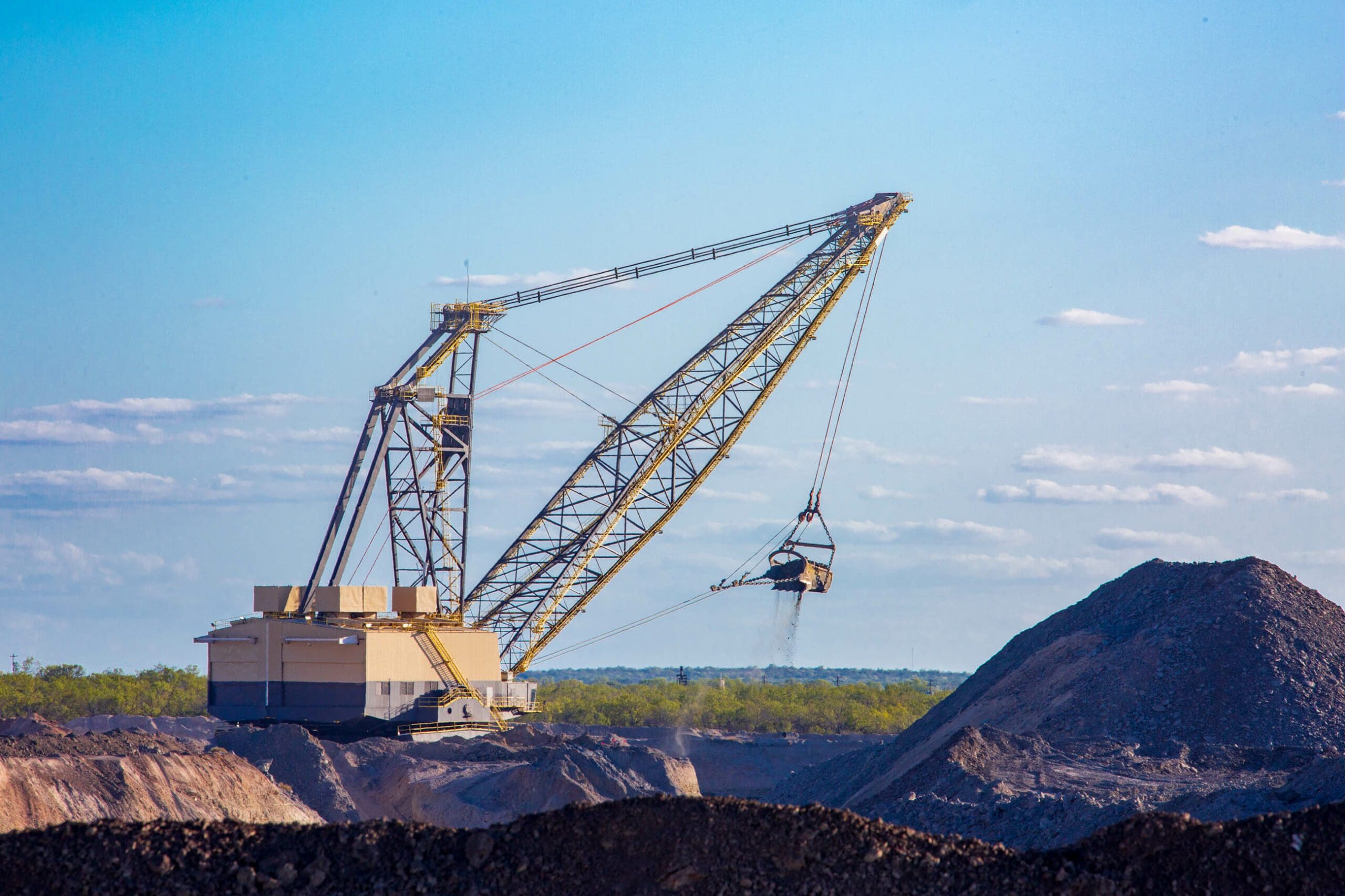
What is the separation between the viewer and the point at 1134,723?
90.4ft

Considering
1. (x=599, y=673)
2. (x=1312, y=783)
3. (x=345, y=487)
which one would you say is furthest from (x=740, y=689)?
(x=599, y=673)

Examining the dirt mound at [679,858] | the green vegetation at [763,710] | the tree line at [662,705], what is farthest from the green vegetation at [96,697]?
the dirt mound at [679,858]

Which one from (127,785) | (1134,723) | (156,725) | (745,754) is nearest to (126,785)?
(127,785)

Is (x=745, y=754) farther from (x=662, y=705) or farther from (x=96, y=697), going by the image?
(x=96, y=697)

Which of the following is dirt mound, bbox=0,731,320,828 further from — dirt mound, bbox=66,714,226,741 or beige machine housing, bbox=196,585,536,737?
dirt mound, bbox=66,714,226,741

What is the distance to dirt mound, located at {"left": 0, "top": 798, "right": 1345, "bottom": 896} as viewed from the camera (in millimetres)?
11680

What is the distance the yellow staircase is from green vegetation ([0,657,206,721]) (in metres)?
24.9

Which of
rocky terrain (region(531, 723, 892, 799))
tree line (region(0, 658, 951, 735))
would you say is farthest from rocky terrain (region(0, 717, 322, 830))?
tree line (region(0, 658, 951, 735))

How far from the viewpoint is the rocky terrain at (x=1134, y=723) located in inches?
827

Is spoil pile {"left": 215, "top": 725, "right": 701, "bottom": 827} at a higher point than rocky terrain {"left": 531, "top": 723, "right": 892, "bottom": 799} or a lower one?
higher

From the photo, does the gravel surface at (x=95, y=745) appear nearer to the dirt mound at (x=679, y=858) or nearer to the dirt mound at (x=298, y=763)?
the dirt mound at (x=298, y=763)

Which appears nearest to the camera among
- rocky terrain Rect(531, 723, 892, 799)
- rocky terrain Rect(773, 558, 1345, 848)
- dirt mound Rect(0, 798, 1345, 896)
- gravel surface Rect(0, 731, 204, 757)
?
dirt mound Rect(0, 798, 1345, 896)

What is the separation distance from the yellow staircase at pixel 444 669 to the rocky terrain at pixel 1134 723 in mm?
8835

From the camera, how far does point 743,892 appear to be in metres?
11.6
